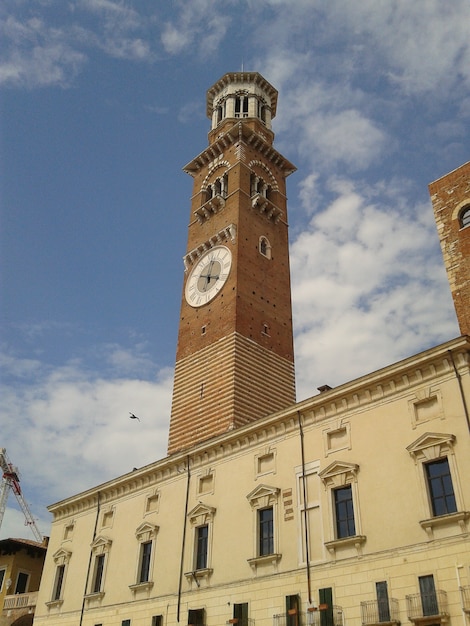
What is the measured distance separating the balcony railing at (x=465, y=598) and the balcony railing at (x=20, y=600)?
25.9 metres

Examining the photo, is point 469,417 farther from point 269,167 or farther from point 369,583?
point 269,167

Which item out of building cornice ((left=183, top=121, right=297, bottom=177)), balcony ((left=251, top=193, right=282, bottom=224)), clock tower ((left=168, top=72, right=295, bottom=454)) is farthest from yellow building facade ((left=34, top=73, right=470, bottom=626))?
building cornice ((left=183, top=121, right=297, bottom=177))

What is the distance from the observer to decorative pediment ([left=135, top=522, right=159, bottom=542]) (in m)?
25.5

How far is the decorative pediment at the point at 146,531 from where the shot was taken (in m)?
25.5

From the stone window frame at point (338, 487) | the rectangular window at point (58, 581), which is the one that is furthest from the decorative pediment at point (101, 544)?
the stone window frame at point (338, 487)

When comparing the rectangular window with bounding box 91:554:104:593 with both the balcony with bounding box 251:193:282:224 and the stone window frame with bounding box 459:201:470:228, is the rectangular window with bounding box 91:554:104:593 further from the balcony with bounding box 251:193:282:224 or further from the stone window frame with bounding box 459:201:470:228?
the balcony with bounding box 251:193:282:224

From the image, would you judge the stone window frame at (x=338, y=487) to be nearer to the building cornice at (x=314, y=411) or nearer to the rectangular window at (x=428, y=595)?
the building cornice at (x=314, y=411)

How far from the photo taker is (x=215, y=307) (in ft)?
125

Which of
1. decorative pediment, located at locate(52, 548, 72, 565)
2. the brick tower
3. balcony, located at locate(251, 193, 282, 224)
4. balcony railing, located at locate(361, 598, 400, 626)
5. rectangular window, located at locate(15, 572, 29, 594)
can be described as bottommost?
balcony railing, located at locate(361, 598, 400, 626)

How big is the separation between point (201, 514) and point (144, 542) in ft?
11.6

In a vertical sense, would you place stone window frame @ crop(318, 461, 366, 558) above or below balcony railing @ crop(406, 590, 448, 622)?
above

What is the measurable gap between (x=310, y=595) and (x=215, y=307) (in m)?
21.2

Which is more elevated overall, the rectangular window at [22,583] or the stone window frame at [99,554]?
the rectangular window at [22,583]

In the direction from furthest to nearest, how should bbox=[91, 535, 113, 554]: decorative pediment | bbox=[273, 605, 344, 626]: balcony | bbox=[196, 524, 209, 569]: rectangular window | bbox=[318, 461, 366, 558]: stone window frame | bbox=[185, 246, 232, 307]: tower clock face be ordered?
bbox=[185, 246, 232, 307]: tower clock face → bbox=[91, 535, 113, 554]: decorative pediment → bbox=[196, 524, 209, 569]: rectangular window → bbox=[318, 461, 366, 558]: stone window frame → bbox=[273, 605, 344, 626]: balcony
